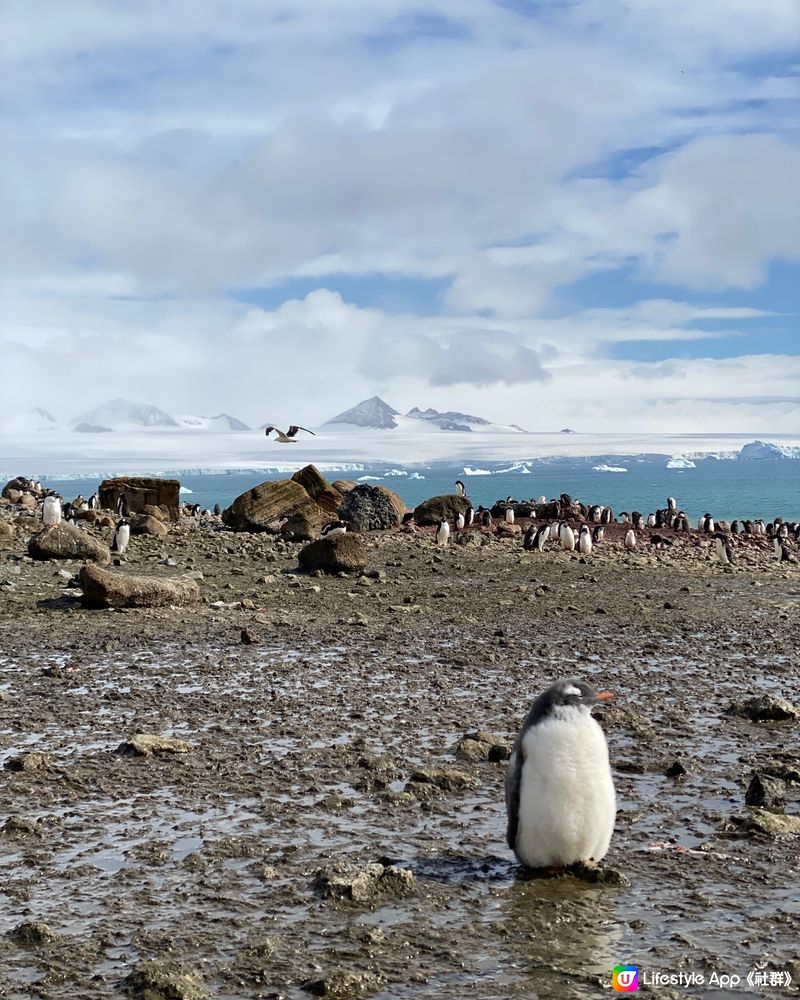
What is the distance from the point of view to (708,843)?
5863 mm

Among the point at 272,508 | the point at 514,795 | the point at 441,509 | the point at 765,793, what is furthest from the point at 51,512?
the point at 514,795

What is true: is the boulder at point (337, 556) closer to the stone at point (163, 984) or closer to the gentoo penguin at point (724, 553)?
the gentoo penguin at point (724, 553)

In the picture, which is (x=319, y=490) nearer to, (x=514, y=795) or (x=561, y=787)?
(x=514, y=795)

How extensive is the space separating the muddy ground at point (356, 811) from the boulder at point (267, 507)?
448 inches

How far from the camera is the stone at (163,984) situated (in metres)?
4.12

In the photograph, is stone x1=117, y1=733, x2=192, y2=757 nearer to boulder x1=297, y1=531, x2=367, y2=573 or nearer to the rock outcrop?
boulder x1=297, y1=531, x2=367, y2=573

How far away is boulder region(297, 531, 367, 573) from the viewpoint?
18.0m

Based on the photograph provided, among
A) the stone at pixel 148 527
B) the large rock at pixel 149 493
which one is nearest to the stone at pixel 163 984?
the stone at pixel 148 527

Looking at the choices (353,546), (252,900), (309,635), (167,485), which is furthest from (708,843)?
(167,485)

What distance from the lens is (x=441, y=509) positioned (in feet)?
93.6

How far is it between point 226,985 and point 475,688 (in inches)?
232

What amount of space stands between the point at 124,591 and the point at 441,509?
15.4 metres

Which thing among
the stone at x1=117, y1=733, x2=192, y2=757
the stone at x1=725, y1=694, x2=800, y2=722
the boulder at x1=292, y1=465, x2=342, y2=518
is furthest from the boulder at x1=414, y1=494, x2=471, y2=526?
the stone at x1=117, y1=733, x2=192, y2=757

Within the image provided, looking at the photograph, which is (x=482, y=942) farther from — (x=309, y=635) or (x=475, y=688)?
(x=309, y=635)
